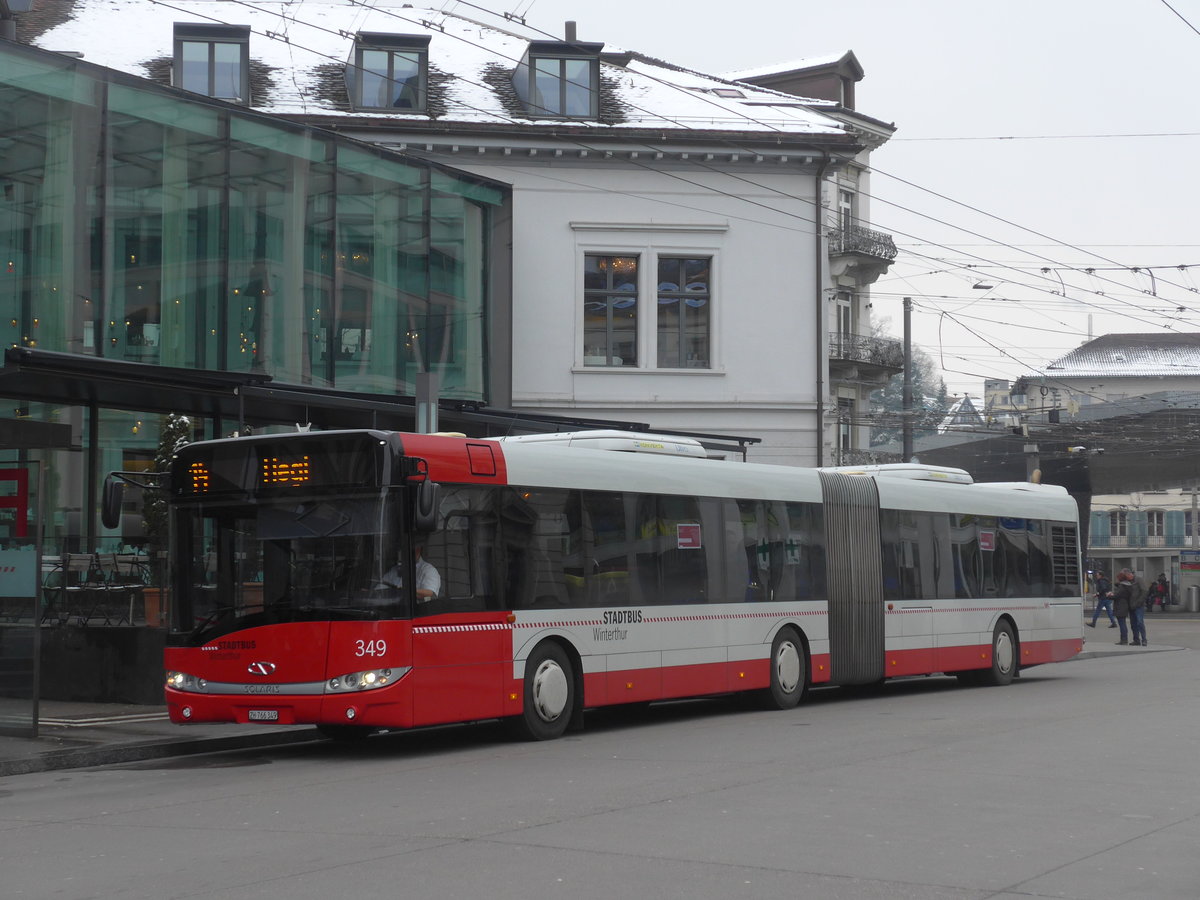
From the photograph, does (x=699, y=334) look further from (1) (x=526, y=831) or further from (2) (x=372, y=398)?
(1) (x=526, y=831)

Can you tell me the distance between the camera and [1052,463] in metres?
61.1

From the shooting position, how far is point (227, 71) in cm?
3028

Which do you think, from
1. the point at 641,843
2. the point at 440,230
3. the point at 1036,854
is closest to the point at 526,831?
the point at 641,843

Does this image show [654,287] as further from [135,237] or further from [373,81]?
[135,237]

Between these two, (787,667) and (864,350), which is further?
(864,350)

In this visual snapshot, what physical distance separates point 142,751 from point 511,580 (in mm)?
3568

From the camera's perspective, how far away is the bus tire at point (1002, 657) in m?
22.6

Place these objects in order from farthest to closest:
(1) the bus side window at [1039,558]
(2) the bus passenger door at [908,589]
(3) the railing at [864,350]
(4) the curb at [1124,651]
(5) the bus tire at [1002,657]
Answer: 1. (3) the railing at [864,350]
2. (4) the curb at [1124,651]
3. (1) the bus side window at [1039,558]
4. (5) the bus tire at [1002,657]
5. (2) the bus passenger door at [908,589]

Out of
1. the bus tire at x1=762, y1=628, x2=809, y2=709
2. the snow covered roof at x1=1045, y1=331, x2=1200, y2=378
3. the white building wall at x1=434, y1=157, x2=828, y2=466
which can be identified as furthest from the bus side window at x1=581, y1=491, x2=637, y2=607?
the snow covered roof at x1=1045, y1=331, x2=1200, y2=378

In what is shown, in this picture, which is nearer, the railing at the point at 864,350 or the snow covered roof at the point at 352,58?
the snow covered roof at the point at 352,58

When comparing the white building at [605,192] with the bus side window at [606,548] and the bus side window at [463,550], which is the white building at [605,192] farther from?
the bus side window at [463,550]

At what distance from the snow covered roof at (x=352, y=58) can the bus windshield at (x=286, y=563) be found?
57.1 feet

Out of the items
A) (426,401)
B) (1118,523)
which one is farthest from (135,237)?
(1118,523)

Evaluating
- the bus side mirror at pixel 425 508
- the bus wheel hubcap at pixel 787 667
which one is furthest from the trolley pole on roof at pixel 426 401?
the bus wheel hubcap at pixel 787 667
